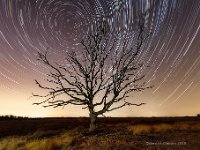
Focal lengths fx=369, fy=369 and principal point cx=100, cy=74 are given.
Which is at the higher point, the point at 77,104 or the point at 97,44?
the point at 97,44

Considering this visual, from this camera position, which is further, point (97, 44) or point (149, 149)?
point (97, 44)

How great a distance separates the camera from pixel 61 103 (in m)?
29.5

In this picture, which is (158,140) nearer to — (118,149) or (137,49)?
(118,149)

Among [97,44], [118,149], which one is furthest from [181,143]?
[97,44]

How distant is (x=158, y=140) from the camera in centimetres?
2112

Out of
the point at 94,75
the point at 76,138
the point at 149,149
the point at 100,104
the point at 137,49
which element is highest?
the point at 137,49

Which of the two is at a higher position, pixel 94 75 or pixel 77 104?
pixel 94 75

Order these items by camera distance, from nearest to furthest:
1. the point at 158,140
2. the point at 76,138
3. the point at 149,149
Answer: the point at 149,149
the point at 158,140
the point at 76,138

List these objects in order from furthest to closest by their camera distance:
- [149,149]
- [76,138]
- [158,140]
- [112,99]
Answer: [112,99]
[76,138]
[158,140]
[149,149]

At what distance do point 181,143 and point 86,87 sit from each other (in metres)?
10.7

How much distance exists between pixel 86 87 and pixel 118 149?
10066 millimetres

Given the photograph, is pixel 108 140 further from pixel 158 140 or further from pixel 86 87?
pixel 86 87

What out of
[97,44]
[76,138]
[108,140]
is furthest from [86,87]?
[108,140]

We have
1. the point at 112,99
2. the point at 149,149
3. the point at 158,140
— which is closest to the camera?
the point at 149,149
